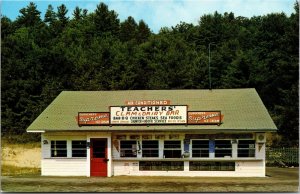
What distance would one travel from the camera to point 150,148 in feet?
87.2

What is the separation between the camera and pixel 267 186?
72.3 feet

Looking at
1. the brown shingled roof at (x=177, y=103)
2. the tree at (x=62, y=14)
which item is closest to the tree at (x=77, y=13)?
the tree at (x=62, y=14)

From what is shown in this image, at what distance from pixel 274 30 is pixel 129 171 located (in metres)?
44.6

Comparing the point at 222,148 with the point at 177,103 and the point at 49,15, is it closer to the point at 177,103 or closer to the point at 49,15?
the point at 177,103

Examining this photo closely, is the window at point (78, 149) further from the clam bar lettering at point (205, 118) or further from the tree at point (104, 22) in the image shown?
the tree at point (104, 22)

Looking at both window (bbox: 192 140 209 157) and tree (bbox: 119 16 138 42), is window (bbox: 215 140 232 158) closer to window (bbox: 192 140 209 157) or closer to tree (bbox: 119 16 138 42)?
window (bbox: 192 140 209 157)

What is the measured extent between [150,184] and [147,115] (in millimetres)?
4603

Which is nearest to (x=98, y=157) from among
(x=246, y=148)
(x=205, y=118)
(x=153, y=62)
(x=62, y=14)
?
(x=205, y=118)

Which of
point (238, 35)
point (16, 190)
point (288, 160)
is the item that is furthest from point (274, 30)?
point (16, 190)

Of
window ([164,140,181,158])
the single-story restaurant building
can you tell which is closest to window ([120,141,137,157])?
the single-story restaurant building

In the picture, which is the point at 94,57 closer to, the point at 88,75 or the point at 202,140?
the point at 88,75

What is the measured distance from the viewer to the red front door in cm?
2623

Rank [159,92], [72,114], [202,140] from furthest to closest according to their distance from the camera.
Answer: [159,92], [72,114], [202,140]

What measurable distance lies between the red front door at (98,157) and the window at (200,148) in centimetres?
470
